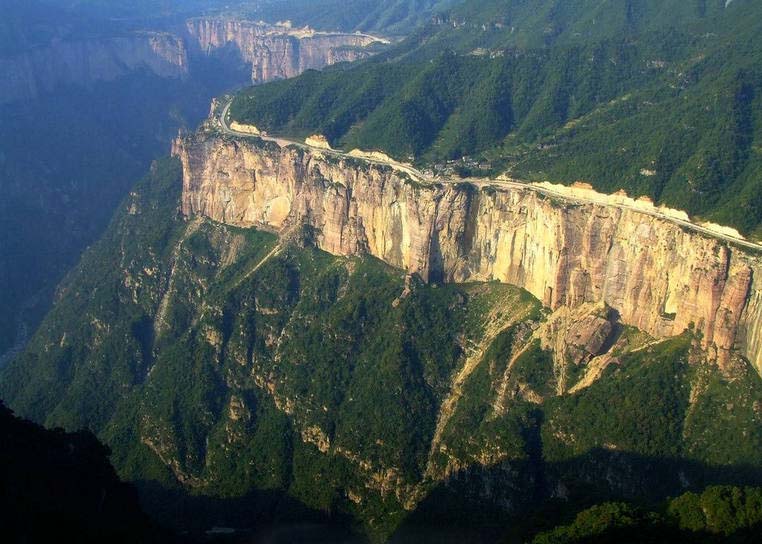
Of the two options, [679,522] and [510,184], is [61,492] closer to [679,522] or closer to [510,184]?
[679,522]

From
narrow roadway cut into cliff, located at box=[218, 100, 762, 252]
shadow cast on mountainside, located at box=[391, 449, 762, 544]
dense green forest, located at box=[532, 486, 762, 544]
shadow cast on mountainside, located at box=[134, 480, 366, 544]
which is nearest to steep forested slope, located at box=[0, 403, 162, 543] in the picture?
shadow cast on mountainside, located at box=[134, 480, 366, 544]

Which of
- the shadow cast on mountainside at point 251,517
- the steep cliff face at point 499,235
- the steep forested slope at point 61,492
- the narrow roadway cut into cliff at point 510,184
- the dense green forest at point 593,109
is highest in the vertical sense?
the dense green forest at point 593,109

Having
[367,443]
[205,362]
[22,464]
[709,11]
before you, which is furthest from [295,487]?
[709,11]

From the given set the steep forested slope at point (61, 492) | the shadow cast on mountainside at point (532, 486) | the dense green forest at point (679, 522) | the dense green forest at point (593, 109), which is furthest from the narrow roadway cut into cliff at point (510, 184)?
the steep forested slope at point (61, 492)

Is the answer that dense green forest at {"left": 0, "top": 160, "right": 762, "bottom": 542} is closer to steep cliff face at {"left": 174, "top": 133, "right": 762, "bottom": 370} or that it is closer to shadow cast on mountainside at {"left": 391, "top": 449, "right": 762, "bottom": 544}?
shadow cast on mountainside at {"left": 391, "top": 449, "right": 762, "bottom": 544}

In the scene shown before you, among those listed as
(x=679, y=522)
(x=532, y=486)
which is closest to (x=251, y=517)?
(x=532, y=486)

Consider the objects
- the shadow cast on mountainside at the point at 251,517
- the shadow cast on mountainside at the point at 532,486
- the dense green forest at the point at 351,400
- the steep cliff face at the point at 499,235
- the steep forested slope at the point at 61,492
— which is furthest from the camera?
the shadow cast on mountainside at the point at 251,517

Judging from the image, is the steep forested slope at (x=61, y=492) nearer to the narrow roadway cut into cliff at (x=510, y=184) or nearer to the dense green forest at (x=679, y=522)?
the dense green forest at (x=679, y=522)

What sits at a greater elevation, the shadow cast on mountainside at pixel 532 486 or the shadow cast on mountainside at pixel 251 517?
the shadow cast on mountainside at pixel 532 486
